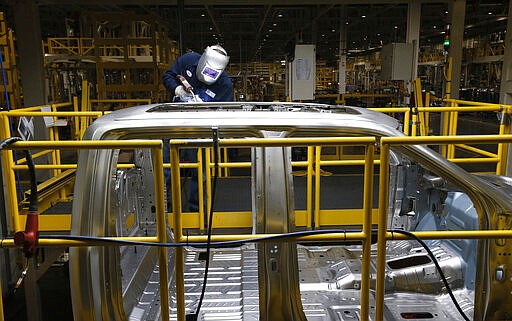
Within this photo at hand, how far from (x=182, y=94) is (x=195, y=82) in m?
0.31

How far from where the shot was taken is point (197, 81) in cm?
603

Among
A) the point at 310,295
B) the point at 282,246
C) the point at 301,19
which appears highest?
the point at 301,19

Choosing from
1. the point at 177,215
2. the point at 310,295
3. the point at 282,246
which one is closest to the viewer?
the point at 177,215

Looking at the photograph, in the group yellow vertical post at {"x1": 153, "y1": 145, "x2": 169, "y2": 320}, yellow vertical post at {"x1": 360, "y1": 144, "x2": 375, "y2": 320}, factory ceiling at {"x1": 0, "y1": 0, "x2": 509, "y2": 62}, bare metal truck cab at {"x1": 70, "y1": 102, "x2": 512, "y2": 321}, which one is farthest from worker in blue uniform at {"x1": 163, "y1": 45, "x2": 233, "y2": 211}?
factory ceiling at {"x1": 0, "y1": 0, "x2": 509, "y2": 62}

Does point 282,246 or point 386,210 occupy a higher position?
point 386,210

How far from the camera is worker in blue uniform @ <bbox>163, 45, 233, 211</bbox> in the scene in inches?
223

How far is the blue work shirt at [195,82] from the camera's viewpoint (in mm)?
5938

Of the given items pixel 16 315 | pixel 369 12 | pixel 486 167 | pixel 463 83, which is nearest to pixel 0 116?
pixel 16 315

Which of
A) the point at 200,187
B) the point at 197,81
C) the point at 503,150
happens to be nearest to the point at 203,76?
the point at 197,81

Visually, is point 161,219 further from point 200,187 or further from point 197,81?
point 197,81

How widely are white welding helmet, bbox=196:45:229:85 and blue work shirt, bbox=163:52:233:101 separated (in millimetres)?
224

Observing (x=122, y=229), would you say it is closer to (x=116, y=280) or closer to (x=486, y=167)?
(x=116, y=280)

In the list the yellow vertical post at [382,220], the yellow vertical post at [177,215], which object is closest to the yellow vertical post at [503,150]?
the yellow vertical post at [382,220]

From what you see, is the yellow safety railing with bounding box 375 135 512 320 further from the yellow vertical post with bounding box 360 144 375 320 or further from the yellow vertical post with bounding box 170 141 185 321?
the yellow vertical post with bounding box 170 141 185 321
